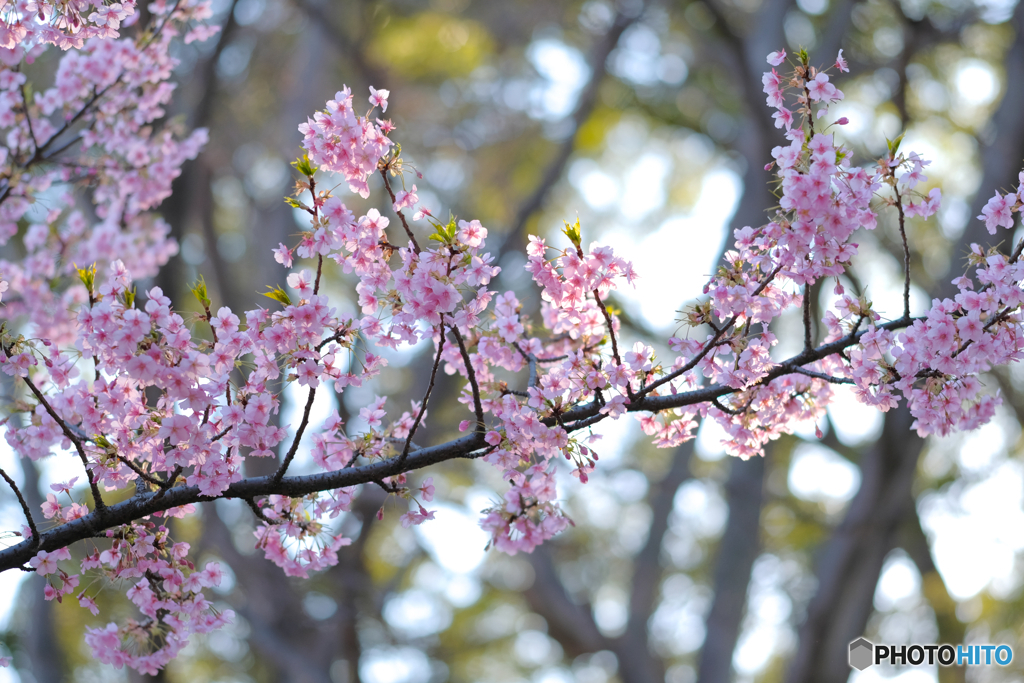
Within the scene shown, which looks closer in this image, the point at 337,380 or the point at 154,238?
the point at 337,380

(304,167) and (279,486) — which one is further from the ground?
(304,167)

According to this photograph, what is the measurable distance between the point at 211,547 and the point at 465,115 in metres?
6.02

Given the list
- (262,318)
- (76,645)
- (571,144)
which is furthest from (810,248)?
(76,645)

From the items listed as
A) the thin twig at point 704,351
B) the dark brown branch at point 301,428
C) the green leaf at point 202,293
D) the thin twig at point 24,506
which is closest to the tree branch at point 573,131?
the thin twig at point 704,351

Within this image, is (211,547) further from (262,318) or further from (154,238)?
(262,318)

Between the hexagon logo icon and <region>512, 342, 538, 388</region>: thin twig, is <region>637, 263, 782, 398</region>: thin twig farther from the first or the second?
the hexagon logo icon

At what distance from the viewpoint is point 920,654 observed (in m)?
6.96

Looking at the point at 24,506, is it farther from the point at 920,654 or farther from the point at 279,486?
the point at 920,654

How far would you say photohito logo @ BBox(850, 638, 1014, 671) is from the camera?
5.82 m

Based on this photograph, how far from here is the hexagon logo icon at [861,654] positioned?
5742 mm

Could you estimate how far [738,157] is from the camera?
10.4 metres

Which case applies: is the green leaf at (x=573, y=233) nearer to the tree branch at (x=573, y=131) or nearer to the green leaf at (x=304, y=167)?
the green leaf at (x=304, y=167)

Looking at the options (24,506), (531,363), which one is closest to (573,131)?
(531,363)

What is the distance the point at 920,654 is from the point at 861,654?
64.5 inches
